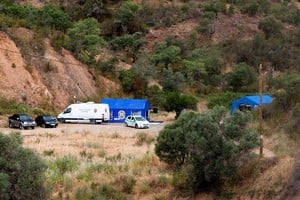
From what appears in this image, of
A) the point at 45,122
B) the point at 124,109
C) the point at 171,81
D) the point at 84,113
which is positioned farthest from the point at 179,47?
the point at 45,122

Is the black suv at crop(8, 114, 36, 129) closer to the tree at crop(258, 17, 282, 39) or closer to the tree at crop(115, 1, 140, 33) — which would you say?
the tree at crop(115, 1, 140, 33)

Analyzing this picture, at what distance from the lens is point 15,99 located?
4912 cm

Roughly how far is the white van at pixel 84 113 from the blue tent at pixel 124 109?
224 centimetres

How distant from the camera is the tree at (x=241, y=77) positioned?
70812mm

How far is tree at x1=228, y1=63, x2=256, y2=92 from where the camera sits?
232 ft

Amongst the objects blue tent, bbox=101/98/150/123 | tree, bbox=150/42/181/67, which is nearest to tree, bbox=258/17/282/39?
tree, bbox=150/42/181/67

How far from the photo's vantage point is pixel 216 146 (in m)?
19.7

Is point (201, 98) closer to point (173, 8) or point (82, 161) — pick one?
point (173, 8)

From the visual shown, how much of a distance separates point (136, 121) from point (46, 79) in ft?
44.2

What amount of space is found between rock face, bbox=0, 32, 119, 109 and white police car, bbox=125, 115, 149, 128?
890 centimetres

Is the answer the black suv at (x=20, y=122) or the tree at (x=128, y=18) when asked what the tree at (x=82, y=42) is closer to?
the tree at (x=128, y=18)

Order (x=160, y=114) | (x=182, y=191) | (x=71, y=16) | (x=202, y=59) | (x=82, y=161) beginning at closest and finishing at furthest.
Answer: (x=182, y=191)
(x=82, y=161)
(x=160, y=114)
(x=202, y=59)
(x=71, y=16)

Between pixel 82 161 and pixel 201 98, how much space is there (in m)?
42.9

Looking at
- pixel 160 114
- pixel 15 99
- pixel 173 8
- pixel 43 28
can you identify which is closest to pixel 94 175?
pixel 15 99
